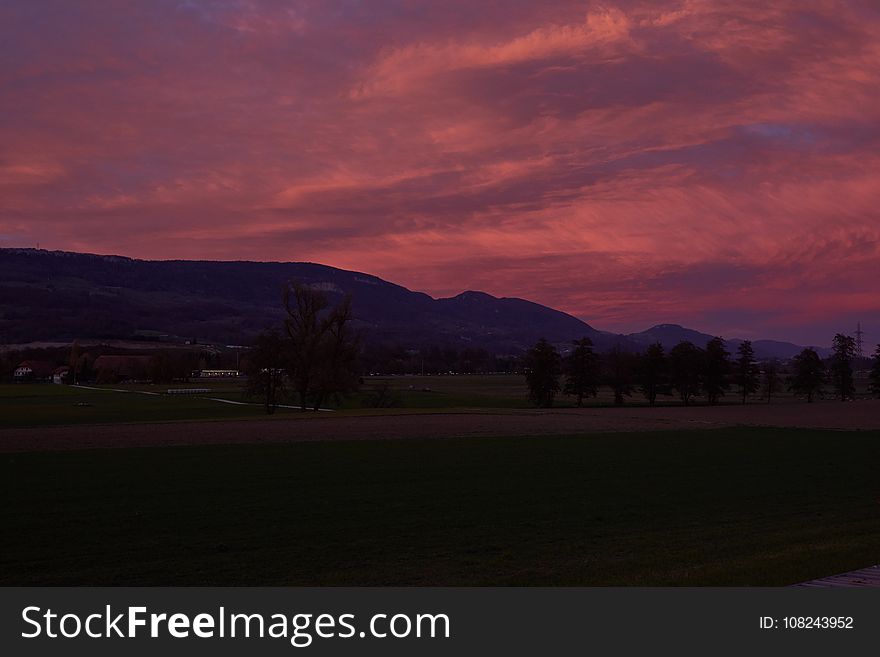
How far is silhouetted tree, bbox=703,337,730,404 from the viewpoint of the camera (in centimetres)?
12025

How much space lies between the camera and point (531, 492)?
25078 millimetres

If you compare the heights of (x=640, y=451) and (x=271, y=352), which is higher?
(x=271, y=352)

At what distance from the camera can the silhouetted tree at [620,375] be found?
117m

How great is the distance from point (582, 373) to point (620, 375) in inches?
227

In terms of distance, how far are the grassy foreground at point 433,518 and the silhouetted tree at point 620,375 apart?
78836mm

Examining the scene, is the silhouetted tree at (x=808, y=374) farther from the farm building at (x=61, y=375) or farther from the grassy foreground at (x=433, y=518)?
the farm building at (x=61, y=375)

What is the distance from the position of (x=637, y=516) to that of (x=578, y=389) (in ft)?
316

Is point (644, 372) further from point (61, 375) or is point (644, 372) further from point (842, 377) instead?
point (61, 375)

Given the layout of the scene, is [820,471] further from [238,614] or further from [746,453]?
[238,614]

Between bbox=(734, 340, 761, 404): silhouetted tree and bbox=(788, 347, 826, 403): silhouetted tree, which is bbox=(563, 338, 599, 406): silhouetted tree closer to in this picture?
bbox=(734, 340, 761, 404): silhouetted tree

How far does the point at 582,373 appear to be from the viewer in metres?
116

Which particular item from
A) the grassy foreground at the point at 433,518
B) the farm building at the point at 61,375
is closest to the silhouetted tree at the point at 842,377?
the grassy foreground at the point at 433,518

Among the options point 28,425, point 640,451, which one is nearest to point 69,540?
point 640,451

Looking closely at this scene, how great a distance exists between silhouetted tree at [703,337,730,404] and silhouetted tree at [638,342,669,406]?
576 centimetres
